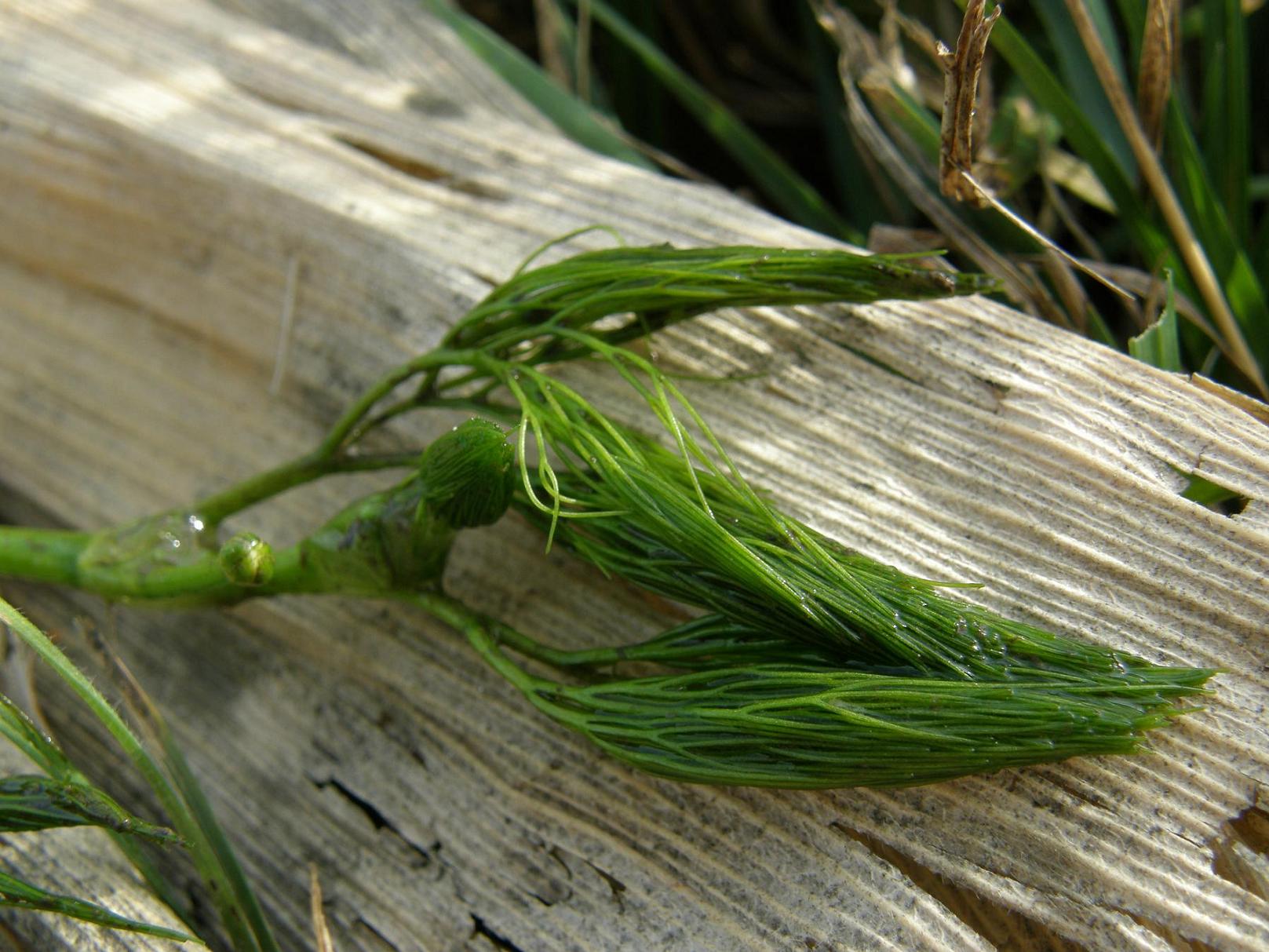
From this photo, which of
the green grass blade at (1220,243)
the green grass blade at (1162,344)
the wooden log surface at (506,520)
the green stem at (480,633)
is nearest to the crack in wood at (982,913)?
the wooden log surface at (506,520)

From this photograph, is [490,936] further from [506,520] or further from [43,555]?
[43,555]

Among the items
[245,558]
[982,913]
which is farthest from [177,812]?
[982,913]

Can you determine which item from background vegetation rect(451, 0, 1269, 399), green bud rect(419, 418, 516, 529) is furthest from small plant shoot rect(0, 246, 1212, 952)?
background vegetation rect(451, 0, 1269, 399)

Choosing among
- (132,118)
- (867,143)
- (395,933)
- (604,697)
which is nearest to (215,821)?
(395,933)

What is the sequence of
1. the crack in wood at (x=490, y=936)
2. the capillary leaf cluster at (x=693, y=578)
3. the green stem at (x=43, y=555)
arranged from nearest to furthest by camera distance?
the capillary leaf cluster at (x=693, y=578), the crack in wood at (x=490, y=936), the green stem at (x=43, y=555)

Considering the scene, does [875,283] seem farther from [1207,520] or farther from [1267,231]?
[1267,231]

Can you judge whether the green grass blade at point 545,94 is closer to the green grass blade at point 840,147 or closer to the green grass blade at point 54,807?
the green grass blade at point 840,147

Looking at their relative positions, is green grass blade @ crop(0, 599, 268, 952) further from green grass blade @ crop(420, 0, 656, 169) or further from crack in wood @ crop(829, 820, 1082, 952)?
green grass blade @ crop(420, 0, 656, 169)
